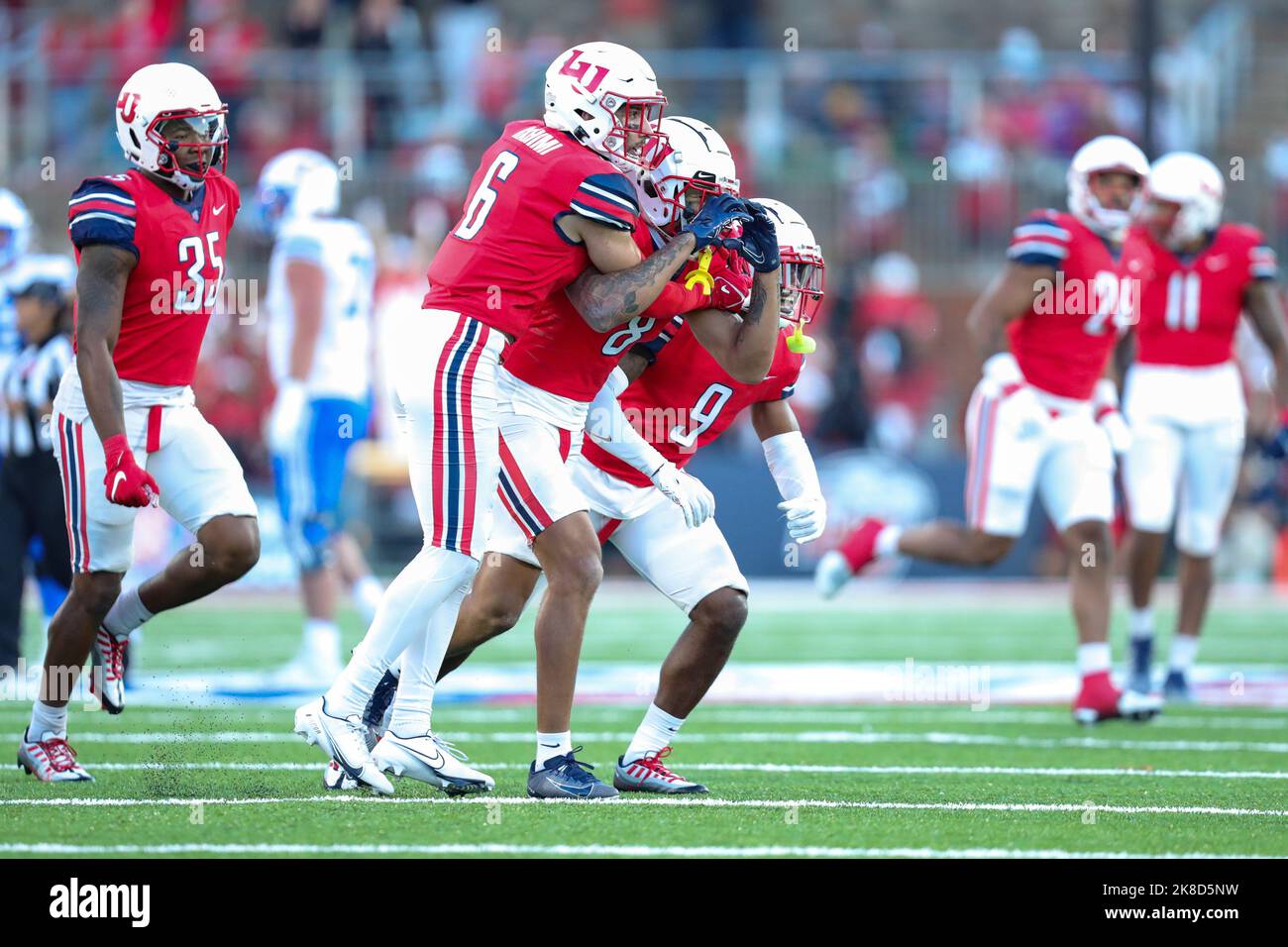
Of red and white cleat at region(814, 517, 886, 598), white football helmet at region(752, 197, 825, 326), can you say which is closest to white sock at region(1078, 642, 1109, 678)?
red and white cleat at region(814, 517, 886, 598)

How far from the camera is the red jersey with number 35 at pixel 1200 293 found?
322 inches

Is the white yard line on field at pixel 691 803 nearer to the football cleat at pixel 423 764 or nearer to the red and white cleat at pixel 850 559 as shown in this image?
the football cleat at pixel 423 764

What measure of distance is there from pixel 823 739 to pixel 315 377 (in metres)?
3.09

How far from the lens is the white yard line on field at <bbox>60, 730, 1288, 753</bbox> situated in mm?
6574

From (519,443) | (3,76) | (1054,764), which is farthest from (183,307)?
(3,76)

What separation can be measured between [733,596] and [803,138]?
1156 cm

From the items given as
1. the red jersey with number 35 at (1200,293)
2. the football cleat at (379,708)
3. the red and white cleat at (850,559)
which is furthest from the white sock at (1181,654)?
the football cleat at (379,708)

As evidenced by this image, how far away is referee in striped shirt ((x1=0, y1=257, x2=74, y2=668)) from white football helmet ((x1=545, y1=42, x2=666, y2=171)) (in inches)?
119

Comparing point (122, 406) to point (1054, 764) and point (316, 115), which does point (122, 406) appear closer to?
point (1054, 764)

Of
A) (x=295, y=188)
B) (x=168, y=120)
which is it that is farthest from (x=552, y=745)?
(x=295, y=188)

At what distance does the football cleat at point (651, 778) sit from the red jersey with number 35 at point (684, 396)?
790mm

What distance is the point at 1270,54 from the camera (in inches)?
693

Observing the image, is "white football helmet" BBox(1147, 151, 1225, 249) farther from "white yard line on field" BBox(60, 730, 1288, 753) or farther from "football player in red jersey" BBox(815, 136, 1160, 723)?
"white yard line on field" BBox(60, 730, 1288, 753)

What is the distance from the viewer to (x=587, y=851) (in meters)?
4.21
